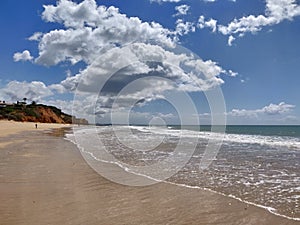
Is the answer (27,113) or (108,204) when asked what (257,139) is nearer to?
(108,204)

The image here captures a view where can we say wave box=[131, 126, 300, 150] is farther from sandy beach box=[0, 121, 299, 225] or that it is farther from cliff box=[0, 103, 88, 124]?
cliff box=[0, 103, 88, 124]

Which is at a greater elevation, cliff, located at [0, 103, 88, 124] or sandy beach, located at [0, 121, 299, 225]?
cliff, located at [0, 103, 88, 124]

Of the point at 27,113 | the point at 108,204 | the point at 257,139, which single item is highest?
the point at 27,113

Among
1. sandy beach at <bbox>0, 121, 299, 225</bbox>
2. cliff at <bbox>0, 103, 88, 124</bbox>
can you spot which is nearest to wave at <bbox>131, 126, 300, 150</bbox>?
sandy beach at <bbox>0, 121, 299, 225</bbox>

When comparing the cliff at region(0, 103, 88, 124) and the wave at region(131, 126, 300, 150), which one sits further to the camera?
the cliff at region(0, 103, 88, 124)

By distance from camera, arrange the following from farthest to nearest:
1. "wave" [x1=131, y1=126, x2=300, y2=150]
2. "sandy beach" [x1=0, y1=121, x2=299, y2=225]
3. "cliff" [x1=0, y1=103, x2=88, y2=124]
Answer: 1. "cliff" [x1=0, y1=103, x2=88, y2=124]
2. "wave" [x1=131, y1=126, x2=300, y2=150]
3. "sandy beach" [x1=0, y1=121, x2=299, y2=225]

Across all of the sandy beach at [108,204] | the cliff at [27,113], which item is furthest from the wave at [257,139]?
the cliff at [27,113]

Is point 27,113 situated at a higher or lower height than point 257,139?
higher

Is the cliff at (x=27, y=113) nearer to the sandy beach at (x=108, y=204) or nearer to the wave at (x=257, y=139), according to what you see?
the wave at (x=257, y=139)

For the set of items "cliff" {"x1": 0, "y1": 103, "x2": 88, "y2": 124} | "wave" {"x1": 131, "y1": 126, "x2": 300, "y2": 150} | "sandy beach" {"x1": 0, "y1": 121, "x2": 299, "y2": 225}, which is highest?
"cliff" {"x1": 0, "y1": 103, "x2": 88, "y2": 124}

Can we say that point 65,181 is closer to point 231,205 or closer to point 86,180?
point 86,180

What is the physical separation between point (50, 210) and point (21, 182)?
9.61 feet

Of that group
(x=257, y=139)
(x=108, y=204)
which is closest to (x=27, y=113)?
(x=257, y=139)

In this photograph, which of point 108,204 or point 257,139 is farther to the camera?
point 257,139
